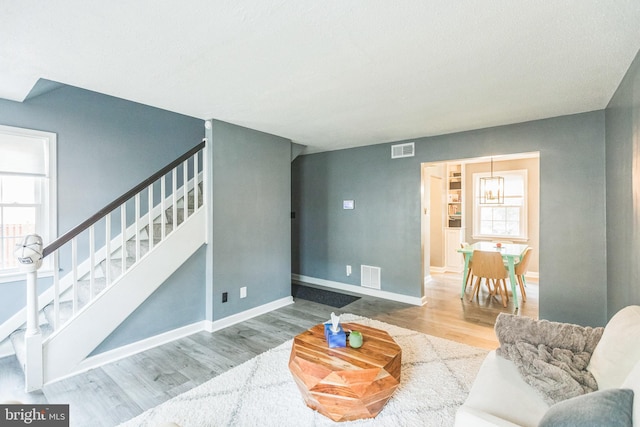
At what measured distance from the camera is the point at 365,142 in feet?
15.1

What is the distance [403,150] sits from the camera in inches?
174

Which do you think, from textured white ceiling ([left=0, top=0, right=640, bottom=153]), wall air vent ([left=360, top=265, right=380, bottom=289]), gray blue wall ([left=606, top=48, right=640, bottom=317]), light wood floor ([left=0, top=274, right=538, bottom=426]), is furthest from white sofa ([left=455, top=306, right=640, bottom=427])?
wall air vent ([left=360, top=265, right=380, bottom=289])

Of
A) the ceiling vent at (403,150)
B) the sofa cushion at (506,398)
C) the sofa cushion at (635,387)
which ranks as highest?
the ceiling vent at (403,150)

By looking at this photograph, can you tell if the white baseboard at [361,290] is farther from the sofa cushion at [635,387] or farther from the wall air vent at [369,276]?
the sofa cushion at [635,387]

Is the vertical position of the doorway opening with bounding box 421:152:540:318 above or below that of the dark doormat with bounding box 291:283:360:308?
above

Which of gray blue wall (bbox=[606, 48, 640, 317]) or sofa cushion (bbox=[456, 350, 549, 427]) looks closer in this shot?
sofa cushion (bbox=[456, 350, 549, 427])

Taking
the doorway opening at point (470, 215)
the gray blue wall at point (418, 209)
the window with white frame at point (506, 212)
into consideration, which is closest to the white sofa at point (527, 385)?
the gray blue wall at point (418, 209)

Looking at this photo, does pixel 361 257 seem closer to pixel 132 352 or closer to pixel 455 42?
pixel 132 352

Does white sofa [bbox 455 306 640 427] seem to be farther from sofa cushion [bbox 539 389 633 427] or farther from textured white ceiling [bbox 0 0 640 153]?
textured white ceiling [bbox 0 0 640 153]

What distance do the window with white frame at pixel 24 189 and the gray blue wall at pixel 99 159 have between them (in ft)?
0.25

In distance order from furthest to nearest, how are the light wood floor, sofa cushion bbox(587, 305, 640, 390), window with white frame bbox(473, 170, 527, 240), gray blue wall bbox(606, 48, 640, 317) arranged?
window with white frame bbox(473, 170, 527, 240) < the light wood floor < gray blue wall bbox(606, 48, 640, 317) < sofa cushion bbox(587, 305, 640, 390)

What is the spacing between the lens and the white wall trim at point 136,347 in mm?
2517

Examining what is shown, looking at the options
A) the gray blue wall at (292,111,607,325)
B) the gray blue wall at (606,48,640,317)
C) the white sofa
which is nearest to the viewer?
the white sofa

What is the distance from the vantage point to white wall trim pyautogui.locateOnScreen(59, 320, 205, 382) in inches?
99.1
